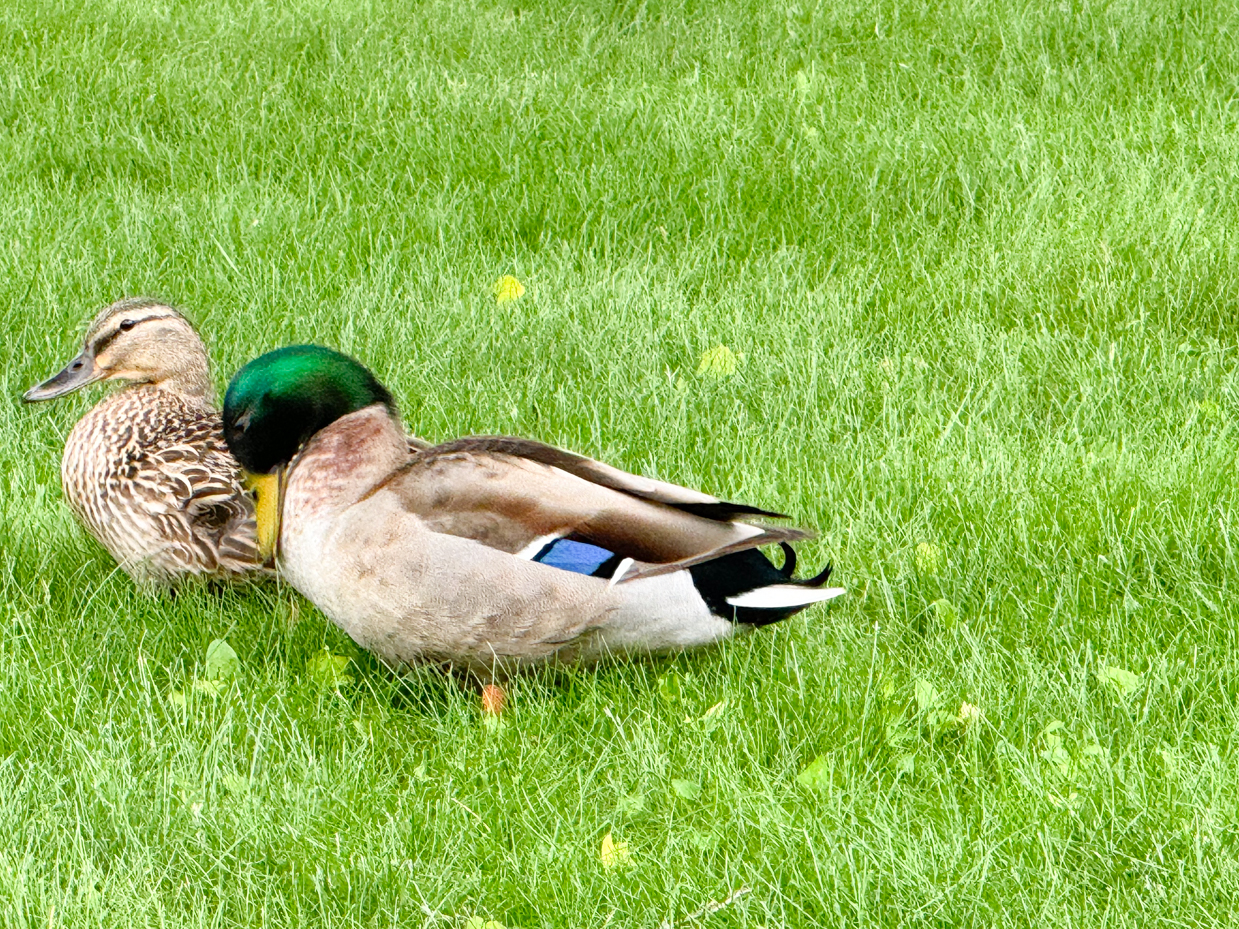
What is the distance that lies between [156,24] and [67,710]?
5704 millimetres

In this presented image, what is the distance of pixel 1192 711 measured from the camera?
117 inches

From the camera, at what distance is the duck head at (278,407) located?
3.27m

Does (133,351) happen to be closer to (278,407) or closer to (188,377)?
(188,377)

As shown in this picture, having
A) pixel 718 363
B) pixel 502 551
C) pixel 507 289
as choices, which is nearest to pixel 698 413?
pixel 718 363

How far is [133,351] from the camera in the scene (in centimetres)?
429

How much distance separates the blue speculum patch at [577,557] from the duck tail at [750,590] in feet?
0.67

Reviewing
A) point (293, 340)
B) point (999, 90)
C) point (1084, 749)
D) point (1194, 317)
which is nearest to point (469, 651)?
point (1084, 749)

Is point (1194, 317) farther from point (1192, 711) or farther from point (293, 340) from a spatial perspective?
point (293, 340)

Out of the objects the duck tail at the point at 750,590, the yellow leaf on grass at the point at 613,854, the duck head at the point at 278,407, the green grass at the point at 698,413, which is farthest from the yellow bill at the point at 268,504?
the yellow leaf on grass at the point at 613,854

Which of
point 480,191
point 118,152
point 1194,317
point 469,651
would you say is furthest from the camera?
point 118,152

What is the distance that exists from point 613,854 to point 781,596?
734 millimetres

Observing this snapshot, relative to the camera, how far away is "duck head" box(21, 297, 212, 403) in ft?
14.0

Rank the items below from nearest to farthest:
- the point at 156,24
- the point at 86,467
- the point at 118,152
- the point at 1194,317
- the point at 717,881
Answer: the point at 717,881
the point at 86,467
the point at 1194,317
the point at 118,152
the point at 156,24

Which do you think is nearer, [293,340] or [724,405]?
[724,405]
